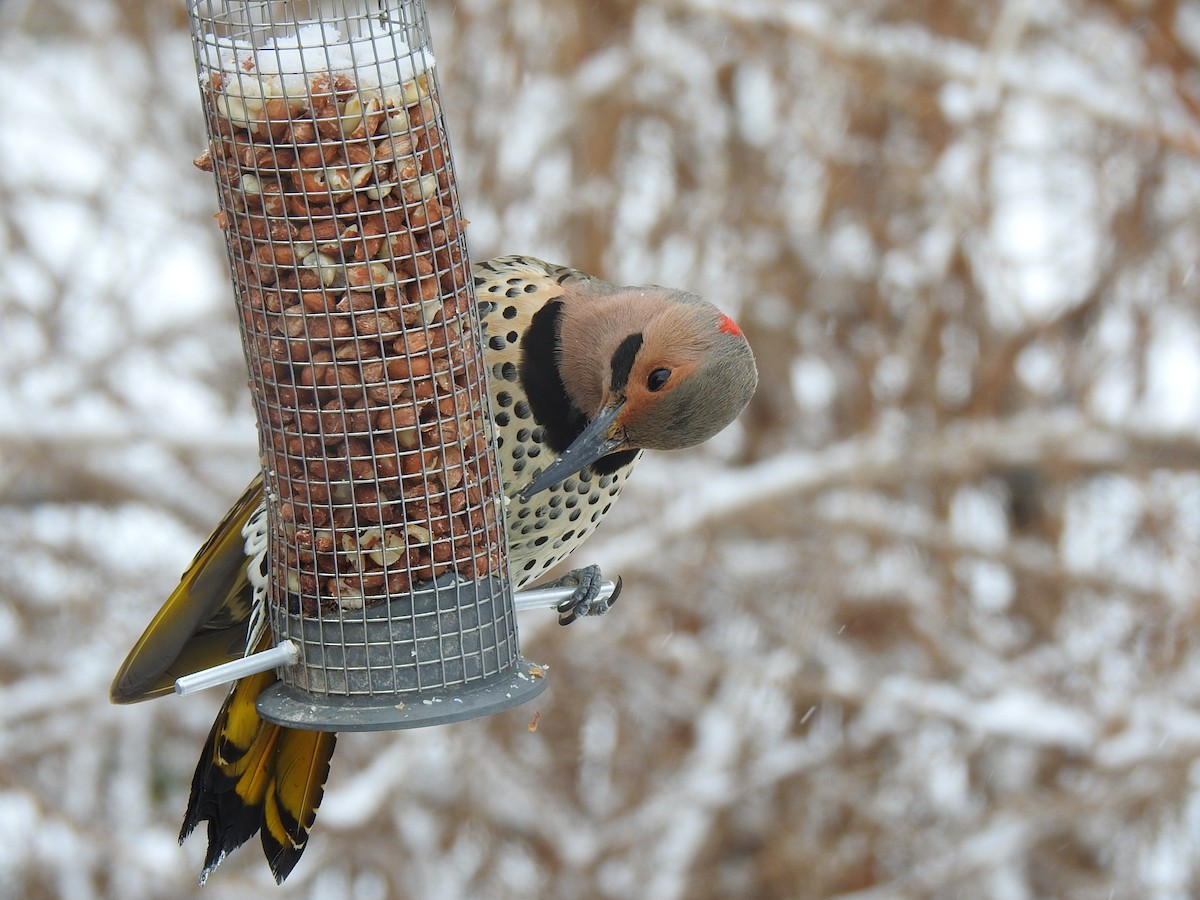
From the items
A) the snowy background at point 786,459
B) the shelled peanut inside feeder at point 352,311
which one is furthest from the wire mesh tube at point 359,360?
the snowy background at point 786,459

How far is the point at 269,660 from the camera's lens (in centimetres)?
244

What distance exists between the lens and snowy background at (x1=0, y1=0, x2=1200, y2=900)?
19.9ft

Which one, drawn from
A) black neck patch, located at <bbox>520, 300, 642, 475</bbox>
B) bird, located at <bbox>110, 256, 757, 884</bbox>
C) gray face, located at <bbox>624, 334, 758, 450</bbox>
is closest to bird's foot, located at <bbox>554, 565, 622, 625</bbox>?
bird, located at <bbox>110, 256, 757, 884</bbox>

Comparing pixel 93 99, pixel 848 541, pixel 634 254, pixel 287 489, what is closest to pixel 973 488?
pixel 848 541

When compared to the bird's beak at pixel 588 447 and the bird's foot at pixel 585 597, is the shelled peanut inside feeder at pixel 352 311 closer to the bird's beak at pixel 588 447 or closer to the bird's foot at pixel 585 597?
the bird's beak at pixel 588 447

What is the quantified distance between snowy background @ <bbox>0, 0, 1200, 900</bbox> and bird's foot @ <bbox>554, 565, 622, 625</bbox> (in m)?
2.80

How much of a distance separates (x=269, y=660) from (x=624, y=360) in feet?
2.63

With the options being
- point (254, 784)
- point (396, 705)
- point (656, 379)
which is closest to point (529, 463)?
point (656, 379)

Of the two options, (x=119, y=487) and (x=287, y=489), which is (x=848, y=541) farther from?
(x=287, y=489)

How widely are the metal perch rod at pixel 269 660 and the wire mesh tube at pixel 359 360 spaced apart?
0.05m

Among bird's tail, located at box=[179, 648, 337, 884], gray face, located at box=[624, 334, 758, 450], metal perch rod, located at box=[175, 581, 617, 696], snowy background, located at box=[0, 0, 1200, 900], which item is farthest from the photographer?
snowy background, located at box=[0, 0, 1200, 900]

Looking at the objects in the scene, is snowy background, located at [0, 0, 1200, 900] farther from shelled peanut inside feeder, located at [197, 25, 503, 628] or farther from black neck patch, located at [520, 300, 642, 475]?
shelled peanut inside feeder, located at [197, 25, 503, 628]

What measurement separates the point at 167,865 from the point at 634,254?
297cm

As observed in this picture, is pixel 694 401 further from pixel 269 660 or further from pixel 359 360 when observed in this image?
pixel 269 660
